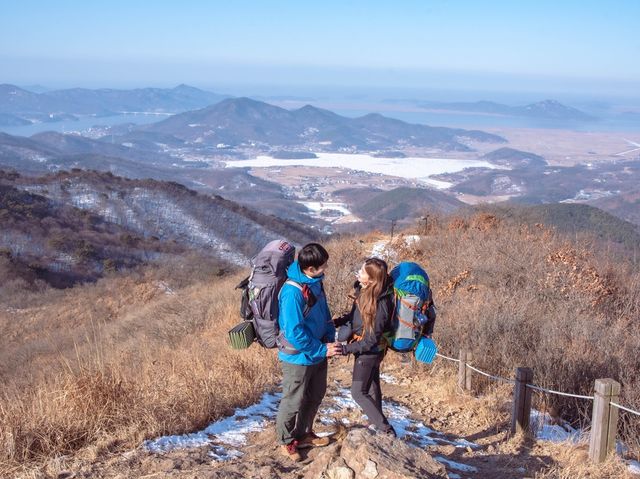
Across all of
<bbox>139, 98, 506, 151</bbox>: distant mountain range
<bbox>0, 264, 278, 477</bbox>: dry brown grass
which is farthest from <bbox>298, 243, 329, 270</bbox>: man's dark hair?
<bbox>139, 98, 506, 151</bbox>: distant mountain range

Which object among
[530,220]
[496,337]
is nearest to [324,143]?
[530,220]

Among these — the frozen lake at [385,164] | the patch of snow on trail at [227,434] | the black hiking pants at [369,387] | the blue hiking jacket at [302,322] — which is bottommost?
the frozen lake at [385,164]

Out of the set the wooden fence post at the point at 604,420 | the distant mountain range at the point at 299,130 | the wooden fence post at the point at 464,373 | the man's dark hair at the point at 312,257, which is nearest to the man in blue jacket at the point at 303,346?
the man's dark hair at the point at 312,257

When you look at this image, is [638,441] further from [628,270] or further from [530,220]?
[530,220]

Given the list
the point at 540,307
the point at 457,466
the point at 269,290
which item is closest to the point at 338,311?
the point at 540,307

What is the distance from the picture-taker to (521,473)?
402 centimetres

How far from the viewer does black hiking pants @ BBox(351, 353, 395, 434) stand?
3893 mm

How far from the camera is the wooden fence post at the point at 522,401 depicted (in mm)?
4707

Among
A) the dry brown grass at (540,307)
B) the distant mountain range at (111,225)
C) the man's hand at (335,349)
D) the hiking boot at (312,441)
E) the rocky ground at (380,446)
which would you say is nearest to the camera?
the rocky ground at (380,446)

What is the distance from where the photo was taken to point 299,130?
15225cm

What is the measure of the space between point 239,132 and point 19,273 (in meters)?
127

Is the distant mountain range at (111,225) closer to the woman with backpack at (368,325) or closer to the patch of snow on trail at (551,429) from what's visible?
the patch of snow on trail at (551,429)

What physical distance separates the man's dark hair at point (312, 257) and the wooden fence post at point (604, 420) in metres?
2.19

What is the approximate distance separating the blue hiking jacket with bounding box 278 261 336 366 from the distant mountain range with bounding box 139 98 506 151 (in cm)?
13141
